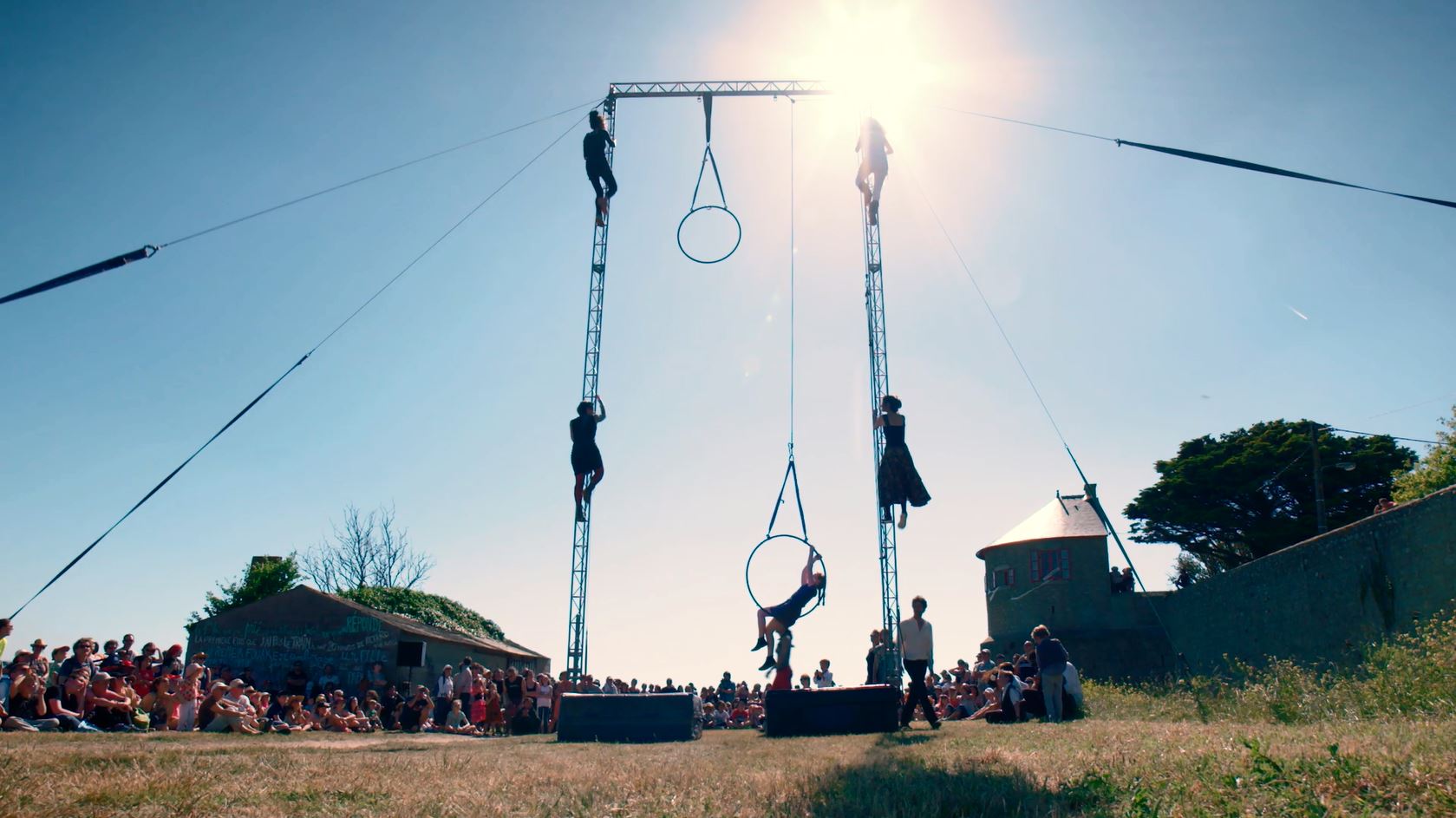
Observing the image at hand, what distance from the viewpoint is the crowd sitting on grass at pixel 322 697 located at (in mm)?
10883

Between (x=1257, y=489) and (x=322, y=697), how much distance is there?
35.2 meters

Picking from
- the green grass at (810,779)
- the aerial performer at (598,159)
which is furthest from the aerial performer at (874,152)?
the green grass at (810,779)

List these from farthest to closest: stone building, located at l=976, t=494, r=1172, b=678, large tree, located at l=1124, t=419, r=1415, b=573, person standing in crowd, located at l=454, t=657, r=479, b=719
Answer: large tree, located at l=1124, t=419, r=1415, b=573 → stone building, located at l=976, t=494, r=1172, b=678 → person standing in crowd, located at l=454, t=657, r=479, b=719

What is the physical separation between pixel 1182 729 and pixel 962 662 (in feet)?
34.3

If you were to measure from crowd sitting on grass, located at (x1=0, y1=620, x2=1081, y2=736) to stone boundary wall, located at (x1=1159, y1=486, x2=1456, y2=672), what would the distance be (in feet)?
15.3

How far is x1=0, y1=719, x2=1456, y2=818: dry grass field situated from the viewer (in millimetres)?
3873

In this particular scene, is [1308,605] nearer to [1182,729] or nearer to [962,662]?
[962,662]

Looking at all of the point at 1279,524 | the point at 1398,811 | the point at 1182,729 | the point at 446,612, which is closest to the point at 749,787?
the point at 1398,811

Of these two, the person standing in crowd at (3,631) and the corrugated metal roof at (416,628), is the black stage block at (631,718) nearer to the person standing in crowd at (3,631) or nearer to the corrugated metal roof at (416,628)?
the person standing in crowd at (3,631)

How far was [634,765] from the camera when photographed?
19.3ft

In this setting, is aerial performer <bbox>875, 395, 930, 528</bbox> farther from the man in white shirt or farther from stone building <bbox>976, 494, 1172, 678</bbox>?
stone building <bbox>976, 494, 1172, 678</bbox>

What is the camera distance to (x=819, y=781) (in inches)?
190

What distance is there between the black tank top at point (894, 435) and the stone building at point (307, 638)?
13644mm

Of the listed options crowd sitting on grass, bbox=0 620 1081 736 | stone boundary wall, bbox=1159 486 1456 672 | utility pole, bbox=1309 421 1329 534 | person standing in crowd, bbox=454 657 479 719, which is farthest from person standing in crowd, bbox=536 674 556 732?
utility pole, bbox=1309 421 1329 534
